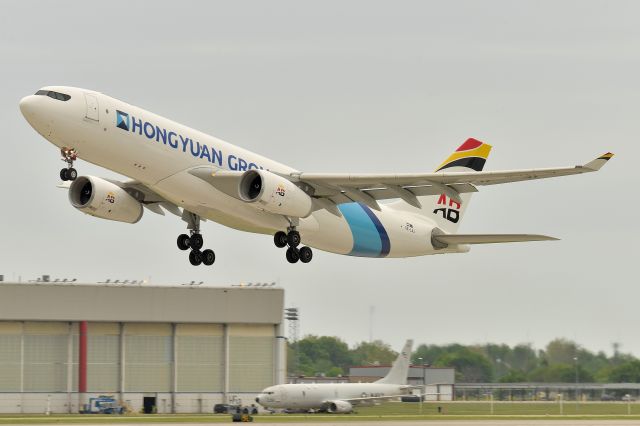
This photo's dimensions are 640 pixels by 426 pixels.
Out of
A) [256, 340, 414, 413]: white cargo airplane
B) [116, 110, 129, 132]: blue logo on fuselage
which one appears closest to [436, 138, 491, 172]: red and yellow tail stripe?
[116, 110, 129, 132]: blue logo on fuselage

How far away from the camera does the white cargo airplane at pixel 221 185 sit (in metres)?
45.2

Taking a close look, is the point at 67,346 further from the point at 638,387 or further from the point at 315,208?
the point at 638,387

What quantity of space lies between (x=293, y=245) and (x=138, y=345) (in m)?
44.5

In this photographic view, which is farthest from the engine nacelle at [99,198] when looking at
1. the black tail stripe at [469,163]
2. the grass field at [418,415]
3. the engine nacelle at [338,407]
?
the engine nacelle at [338,407]

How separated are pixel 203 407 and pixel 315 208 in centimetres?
4286

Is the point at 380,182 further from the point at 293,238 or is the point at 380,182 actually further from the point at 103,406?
the point at 103,406

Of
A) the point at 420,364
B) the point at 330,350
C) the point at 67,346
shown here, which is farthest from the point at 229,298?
the point at 330,350

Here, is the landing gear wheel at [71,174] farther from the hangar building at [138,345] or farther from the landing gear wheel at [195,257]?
the hangar building at [138,345]

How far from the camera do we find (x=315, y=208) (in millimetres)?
51219

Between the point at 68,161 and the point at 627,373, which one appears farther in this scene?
the point at 627,373

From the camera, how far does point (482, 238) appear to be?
181 ft

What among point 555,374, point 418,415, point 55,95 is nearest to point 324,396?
point 418,415

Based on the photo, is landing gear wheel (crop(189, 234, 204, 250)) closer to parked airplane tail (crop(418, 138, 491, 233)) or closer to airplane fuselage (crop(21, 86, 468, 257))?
airplane fuselage (crop(21, 86, 468, 257))

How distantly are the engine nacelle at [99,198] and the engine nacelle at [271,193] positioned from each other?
20.9ft
